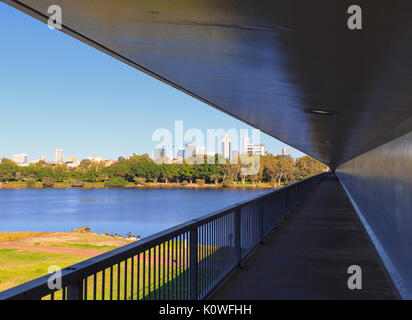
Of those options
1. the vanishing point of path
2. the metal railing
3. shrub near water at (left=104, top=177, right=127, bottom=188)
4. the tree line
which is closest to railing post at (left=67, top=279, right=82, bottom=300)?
the metal railing

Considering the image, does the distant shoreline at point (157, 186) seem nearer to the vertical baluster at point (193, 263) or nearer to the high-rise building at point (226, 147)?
the high-rise building at point (226, 147)

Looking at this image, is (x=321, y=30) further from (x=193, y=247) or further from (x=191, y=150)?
(x=191, y=150)

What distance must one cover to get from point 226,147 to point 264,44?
14987 centimetres

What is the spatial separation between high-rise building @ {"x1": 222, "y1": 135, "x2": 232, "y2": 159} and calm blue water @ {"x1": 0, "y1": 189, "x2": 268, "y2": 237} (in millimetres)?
18158

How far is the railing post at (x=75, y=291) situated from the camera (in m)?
1.99

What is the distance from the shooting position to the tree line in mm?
125938

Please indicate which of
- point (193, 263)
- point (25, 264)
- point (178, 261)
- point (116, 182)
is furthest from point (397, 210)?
point (116, 182)

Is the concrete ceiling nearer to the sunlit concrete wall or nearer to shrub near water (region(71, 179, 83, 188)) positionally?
the sunlit concrete wall

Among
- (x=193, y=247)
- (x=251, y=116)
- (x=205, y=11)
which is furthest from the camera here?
(x=251, y=116)

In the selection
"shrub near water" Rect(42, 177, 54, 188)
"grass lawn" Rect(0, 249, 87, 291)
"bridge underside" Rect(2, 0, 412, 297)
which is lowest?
"grass lawn" Rect(0, 249, 87, 291)

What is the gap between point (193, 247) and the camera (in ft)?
13.0

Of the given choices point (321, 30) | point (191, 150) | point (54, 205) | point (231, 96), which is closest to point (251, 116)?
point (231, 96)

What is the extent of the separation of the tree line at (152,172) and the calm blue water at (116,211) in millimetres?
5457
